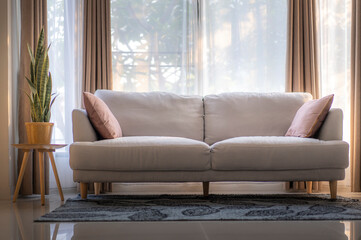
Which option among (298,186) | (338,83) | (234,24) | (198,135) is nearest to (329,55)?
(338,83)

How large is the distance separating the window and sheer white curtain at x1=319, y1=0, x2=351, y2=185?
0.38m

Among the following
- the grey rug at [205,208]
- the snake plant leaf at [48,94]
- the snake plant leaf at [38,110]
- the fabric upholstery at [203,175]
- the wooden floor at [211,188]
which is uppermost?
the snake plant leaf at [48,94]

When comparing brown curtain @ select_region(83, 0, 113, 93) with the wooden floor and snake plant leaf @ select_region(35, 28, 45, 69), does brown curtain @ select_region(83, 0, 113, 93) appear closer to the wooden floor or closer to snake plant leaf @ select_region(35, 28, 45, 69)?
snake plant leaf @ select_region(35, 28, 45, 69)

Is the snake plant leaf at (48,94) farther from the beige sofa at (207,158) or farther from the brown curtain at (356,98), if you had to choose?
the brown curtain at (356,98)

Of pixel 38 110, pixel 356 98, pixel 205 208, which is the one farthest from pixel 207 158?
pixel 356 98

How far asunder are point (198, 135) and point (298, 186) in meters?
1.12

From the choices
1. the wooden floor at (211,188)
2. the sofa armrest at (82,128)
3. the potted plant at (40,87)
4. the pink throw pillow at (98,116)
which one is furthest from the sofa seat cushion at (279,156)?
the potted plant at (40,87)

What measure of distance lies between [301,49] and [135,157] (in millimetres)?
2090

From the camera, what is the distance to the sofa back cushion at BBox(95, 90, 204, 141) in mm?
3955

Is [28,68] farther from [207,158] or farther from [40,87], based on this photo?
[207,158]

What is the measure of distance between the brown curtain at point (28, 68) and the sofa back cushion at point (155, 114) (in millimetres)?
644

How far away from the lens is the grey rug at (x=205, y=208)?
258 centimetres

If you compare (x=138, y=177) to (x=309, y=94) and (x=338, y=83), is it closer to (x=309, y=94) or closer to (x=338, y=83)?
(x=309, y=94)

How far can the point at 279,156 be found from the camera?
10.8 feet
